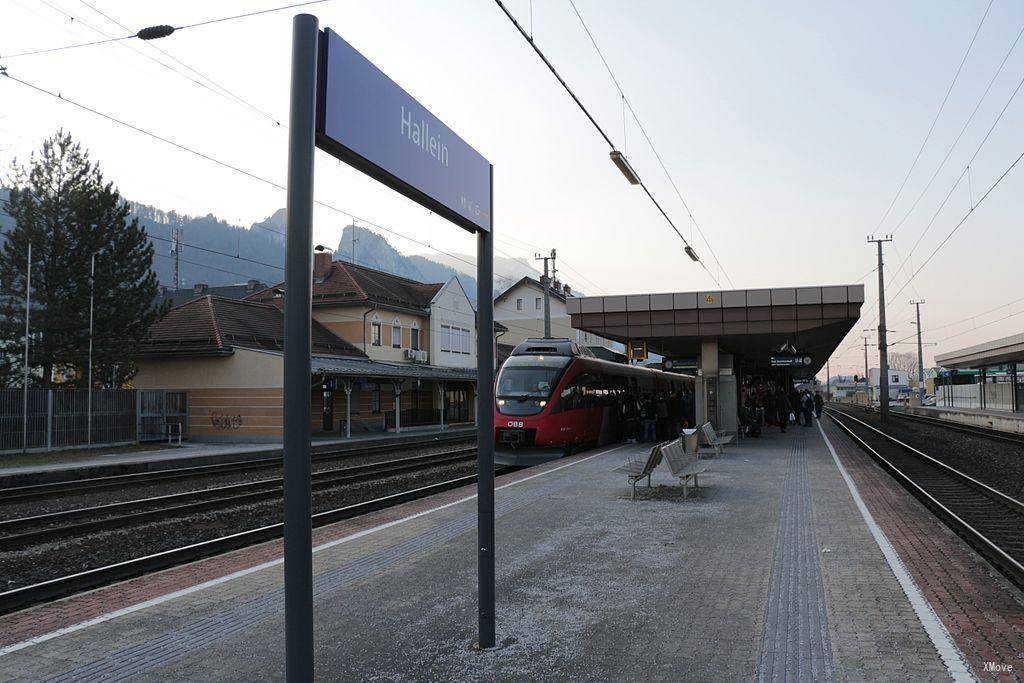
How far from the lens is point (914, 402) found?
75.6 meters

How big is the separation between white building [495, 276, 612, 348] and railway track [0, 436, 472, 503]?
1666 inches

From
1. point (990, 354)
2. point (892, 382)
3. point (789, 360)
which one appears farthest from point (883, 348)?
point (892, 382)

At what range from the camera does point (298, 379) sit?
2844mm

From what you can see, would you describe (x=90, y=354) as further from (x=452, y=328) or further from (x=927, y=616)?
(x=927, y=616)

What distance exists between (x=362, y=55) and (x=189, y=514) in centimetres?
1040

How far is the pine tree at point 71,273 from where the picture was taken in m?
27.0

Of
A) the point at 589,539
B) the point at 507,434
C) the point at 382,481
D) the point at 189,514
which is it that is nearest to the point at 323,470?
the point at 382,481

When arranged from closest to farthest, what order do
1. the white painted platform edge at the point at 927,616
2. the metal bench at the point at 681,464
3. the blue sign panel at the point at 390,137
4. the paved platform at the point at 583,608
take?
1. the blue sign panel at the point at 390,137
2. the white painted platform edge at the point at 927,616
3. the paved platform at the point at 583,608
4. the metal bench at the point at 681,464

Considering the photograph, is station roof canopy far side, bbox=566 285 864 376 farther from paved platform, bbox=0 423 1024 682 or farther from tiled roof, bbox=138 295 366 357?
tiled roof, bbox=138 295 366 357

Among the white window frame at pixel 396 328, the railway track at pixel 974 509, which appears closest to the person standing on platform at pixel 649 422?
the railway track at pixel 974 509

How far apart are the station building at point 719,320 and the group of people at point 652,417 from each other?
1608mm

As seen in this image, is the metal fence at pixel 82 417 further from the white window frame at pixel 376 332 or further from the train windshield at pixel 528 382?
the train windshield at pixel 528 382

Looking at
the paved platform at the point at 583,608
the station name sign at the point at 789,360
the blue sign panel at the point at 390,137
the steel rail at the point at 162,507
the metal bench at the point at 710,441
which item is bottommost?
the steel rail at the point at 162,507

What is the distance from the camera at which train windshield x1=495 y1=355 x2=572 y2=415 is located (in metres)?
19.6
